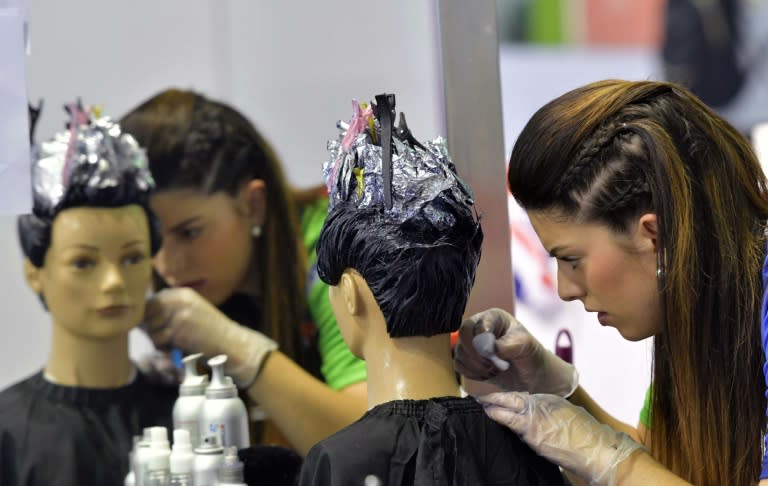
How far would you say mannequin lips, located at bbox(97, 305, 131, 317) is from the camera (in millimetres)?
2352

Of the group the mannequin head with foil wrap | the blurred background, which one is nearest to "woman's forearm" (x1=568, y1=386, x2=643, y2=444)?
the blurred background

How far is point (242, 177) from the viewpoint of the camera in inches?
100.0

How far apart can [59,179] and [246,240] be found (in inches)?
18.8

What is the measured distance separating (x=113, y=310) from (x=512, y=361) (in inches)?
37.8

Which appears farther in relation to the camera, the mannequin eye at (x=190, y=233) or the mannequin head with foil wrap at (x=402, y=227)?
the mannequin eye at (x=190, y=233)

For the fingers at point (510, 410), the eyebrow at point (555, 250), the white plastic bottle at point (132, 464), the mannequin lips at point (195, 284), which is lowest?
the white plastic bottle at point (132, 464)

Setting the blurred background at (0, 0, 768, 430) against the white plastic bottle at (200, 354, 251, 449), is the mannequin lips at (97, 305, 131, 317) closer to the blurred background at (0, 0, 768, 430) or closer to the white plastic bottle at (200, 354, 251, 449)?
the blurred background at (0, 0, 768, 430)

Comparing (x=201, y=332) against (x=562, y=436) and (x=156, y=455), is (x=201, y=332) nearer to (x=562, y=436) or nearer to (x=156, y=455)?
(x=156, y=455)

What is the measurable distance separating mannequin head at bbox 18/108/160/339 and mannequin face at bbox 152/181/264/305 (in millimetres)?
68

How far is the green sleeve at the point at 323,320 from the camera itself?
98.1 inches

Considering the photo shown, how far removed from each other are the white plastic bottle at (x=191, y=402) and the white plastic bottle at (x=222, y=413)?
0.03 meters

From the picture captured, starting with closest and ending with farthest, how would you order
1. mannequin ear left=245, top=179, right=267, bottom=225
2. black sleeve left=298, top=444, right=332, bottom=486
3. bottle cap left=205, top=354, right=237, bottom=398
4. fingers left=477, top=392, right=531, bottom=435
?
black sleeve left=298, top=444, right=332, bottom=486 < fingers left=477, top=392, right=531, bottom=435 < bottle cap left=205, top=354, right=237, bottom=398 < mannequin ear left=245, top=179, right=267, bottom=225

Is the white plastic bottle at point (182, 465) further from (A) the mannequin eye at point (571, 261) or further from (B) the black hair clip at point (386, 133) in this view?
(A) the mannequin eye at point (571, 261)

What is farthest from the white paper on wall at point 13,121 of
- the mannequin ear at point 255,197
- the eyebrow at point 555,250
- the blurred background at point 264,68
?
the eyebrow at point 555,250
